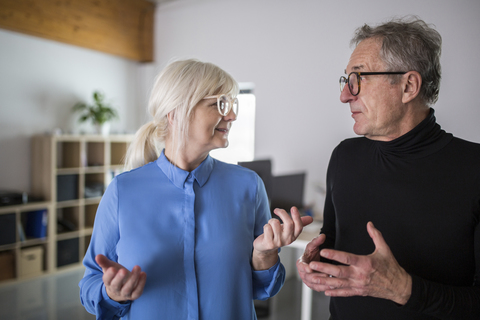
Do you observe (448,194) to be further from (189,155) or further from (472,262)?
(189,155)

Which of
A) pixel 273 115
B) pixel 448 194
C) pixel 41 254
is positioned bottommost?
pixel 41 254

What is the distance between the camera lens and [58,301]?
3.54 m

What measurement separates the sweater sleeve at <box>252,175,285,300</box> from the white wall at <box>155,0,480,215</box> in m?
2.71

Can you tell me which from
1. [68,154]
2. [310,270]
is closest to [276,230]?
[310,270]

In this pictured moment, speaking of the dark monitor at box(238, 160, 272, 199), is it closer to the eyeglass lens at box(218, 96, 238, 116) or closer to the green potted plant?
the eyeglass lens at box(218, 96, 238, 116)

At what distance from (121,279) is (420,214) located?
37.2 inches

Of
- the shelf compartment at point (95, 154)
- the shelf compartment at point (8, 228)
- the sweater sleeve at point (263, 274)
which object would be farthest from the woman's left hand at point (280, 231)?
the shelf compartment at point (95, 154)

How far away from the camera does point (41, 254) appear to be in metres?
4.21

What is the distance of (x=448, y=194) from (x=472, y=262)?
218 mm

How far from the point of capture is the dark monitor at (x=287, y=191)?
3.54m

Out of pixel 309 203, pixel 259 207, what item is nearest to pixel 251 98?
pixel 309 203

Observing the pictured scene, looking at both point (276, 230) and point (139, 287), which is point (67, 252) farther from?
point (276, 230)

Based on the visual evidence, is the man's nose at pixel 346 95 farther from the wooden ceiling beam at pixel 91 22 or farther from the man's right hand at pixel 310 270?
the wooden ceiling beam at pixel 91 22

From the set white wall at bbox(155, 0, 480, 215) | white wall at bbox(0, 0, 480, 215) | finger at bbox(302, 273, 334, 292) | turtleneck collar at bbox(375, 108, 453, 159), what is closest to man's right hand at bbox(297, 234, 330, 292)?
finger at bbox(302, 273, 334, 292)
